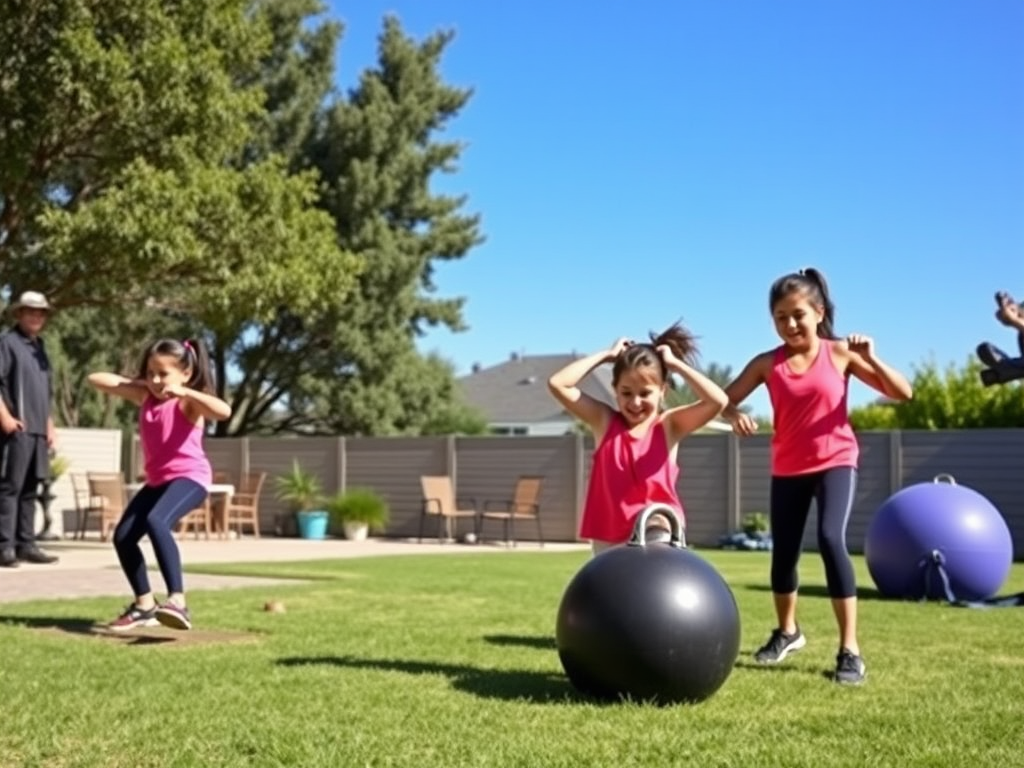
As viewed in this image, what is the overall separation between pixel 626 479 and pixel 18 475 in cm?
907

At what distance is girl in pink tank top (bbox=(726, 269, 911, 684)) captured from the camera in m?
6.79

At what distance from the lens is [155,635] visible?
26.2 feet

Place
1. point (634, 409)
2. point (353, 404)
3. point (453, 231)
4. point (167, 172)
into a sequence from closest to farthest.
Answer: point (634, 409)
point (167, 172)
point (353, 404)
point (453, 231)

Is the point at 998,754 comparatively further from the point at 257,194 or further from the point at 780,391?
the point at 257,194

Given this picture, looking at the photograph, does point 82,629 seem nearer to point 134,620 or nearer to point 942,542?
point 134,620

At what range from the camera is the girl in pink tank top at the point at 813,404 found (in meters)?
6.79

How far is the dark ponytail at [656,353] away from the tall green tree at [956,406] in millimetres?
20876

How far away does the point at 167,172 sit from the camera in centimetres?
1814

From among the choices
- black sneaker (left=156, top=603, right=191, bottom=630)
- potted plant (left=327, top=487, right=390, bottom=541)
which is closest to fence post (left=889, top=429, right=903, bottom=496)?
potted plant (left=327, top=487, right=390, bottom=541)

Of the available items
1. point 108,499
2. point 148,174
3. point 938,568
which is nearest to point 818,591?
point 938,568

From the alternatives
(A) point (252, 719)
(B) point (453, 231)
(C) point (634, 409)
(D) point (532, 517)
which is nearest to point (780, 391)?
(C) point (634, 409)

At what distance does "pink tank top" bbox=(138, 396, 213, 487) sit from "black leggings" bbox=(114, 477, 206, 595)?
0.06 m

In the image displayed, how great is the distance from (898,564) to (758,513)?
11.4 metres

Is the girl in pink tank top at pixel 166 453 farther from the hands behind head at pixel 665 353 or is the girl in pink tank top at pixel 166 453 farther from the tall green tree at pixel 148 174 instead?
the tall green tree at pixel 148 174
